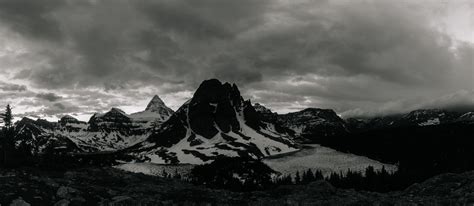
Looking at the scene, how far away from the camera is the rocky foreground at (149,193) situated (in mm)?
60203

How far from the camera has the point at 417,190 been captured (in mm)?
84625

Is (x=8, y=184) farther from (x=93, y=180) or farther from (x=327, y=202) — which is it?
(x=327, y=202)

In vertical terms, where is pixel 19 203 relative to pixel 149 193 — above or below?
below

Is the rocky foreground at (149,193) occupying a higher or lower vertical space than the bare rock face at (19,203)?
higher

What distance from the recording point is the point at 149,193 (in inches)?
2904

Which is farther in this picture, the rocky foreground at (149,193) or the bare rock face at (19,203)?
the rocky foreground at (149,193)

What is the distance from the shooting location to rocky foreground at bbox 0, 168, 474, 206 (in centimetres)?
6020

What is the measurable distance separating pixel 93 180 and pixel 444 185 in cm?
6055

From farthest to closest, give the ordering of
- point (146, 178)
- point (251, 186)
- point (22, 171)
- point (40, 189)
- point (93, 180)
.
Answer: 1. point (251, 186)
2. point (146, 178)
3. point (93, 180)
4. point (22, 171)
5. point (40, 189)

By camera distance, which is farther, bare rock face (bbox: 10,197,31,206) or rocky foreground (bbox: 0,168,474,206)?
rocky foreground (bbox: 0,168,474,206)

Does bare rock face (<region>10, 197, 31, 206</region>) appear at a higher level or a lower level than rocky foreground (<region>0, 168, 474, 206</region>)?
lower

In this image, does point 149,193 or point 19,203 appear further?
point 149,193

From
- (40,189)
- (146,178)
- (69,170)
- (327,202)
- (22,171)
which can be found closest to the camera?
(40,189)

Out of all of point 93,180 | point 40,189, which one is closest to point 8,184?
point 40,189
